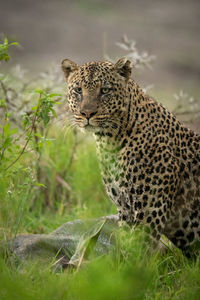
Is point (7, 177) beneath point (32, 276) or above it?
above

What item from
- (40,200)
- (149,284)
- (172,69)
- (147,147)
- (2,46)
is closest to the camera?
(149,284)

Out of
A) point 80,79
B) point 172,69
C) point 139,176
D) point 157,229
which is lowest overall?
point 157,229

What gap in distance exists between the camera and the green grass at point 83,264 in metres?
5.06

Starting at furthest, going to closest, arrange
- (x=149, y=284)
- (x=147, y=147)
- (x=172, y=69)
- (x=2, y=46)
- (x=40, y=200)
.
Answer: (x=172, y=69) < (x=40, y=200) < (x=147, y=147) < (x=2, y=46) < (x=149, y=284)

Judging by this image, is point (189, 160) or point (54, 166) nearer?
point (189, 160)

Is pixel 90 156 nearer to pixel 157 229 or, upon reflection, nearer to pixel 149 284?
pixel 157 229

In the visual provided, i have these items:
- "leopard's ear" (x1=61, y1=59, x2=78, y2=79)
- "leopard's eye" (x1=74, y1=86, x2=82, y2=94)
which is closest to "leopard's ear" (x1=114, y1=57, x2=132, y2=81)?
"leopard's eye" (x1=74, y1=86, x2=82, y2=94)

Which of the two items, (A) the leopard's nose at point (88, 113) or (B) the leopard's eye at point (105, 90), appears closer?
(A) the leopard's nose at point (88, 113)

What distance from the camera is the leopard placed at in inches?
262

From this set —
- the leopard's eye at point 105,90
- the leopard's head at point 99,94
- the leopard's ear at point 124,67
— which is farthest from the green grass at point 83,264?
the leopard's ear at point 124,67

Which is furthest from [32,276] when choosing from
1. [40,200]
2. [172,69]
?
[172,69]

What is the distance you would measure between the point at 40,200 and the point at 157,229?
3.42m

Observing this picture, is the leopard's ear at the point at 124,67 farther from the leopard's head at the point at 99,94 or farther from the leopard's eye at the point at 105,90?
the leopard's eye at the point at 105,90

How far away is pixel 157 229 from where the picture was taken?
21.9 ft
